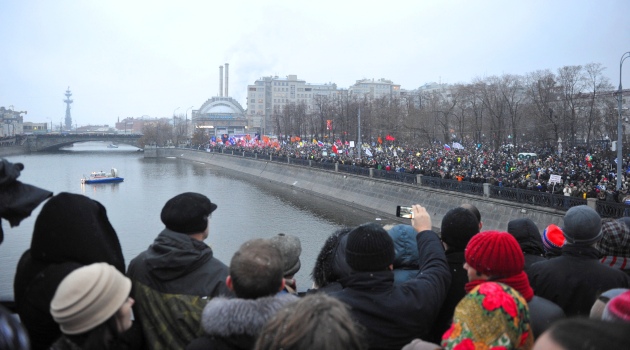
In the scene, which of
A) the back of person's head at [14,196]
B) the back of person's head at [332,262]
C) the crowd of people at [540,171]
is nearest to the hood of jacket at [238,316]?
the back of person's head at [332,262]

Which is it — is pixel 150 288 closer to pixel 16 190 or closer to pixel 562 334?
pixel 16 190

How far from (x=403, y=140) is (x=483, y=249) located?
2130 inches

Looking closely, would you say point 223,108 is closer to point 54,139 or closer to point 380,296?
point 54,139

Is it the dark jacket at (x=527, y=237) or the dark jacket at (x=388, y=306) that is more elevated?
the dark jacket at (x=527, y=237)

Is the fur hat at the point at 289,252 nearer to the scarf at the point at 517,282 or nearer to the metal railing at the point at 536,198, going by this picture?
the scarf at the point at 517,282

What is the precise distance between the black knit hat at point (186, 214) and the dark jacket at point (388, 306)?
921 millimetres

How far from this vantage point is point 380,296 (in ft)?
8.16

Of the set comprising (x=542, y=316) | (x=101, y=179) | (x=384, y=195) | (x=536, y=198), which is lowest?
(x=101, y=179)

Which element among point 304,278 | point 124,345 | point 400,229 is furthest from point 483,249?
point 304,278

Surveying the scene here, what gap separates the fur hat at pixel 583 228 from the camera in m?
3.08

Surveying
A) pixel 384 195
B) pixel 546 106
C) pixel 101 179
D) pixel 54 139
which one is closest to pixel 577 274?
pixel 384 195

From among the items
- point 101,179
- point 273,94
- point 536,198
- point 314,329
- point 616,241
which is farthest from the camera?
point 273,94

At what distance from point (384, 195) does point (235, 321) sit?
26270mm

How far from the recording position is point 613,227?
3.62m
